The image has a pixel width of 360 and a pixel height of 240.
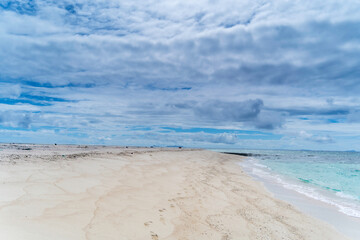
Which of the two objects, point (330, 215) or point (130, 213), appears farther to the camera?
point (330, 215)

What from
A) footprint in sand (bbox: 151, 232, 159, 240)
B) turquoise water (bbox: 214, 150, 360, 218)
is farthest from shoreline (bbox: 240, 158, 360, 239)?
footprint in sand (bbox: 151, 232, 159, 240)

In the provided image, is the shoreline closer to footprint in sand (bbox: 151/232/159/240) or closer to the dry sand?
the dry sand

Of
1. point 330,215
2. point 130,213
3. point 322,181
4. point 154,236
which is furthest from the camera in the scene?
point 322,181

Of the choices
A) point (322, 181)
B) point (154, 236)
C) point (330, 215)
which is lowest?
point (322, 181)

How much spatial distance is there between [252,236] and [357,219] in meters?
6.33

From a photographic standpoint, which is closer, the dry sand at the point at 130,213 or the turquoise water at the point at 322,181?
the dry sand at the point at 130,213

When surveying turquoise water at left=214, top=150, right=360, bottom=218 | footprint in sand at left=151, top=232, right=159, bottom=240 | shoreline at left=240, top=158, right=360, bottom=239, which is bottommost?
turquoise water at left=214, top=150, right=360, bottom=218

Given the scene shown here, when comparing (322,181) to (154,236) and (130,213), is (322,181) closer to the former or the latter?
(130,213)

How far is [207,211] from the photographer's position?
25.7 ft

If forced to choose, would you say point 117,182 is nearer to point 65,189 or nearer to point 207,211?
point 65,189

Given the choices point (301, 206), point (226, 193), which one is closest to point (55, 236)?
point (226, 193)

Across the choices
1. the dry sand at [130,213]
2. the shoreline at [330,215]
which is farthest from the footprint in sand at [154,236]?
the shoreline at [330,215]

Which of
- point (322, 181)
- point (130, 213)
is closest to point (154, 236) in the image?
point (130, 213)

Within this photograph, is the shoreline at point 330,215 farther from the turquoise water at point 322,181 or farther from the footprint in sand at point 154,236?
the footprint in sand at point 154,236
